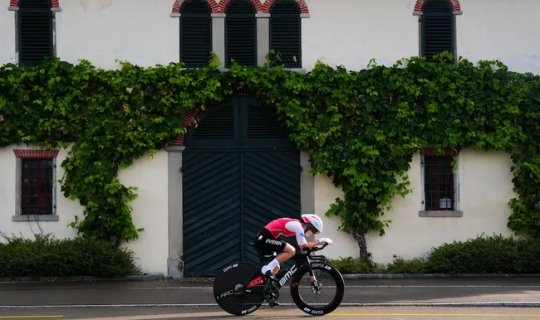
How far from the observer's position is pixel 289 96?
22859 mm

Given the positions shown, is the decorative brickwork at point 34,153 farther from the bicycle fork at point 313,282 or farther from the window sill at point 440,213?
the bicycle fork at point 313,282

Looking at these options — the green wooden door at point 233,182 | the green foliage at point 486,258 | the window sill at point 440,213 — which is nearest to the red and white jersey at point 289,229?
the green wooden door at point 233,182

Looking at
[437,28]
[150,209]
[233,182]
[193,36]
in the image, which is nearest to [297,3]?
[193,36]

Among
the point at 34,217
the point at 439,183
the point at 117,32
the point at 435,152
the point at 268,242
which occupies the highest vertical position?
the point at 117,32

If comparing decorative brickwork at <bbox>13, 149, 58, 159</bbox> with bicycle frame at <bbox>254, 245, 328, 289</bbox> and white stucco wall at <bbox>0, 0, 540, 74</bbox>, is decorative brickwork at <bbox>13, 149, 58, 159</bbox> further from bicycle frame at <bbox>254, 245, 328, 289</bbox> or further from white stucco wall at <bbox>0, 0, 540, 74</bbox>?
bicycle frame at <bbox>254, 245, 328, 289</bbox>

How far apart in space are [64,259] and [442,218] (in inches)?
310

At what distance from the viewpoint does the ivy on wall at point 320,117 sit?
73.9ft

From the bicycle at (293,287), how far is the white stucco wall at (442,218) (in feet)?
26.0

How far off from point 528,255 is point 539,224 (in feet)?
3.46

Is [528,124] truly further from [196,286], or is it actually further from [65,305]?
[65,305]

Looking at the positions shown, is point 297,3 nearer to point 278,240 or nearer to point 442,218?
point 442,218

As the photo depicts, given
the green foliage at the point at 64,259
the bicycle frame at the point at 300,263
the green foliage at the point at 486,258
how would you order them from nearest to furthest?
the bicycle frame at the point at 300,263
the green foliage at the point at 64,259
the green foliage at the point at 486,258

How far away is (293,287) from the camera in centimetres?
1515

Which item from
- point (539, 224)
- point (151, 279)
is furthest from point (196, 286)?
point (539, 224)
